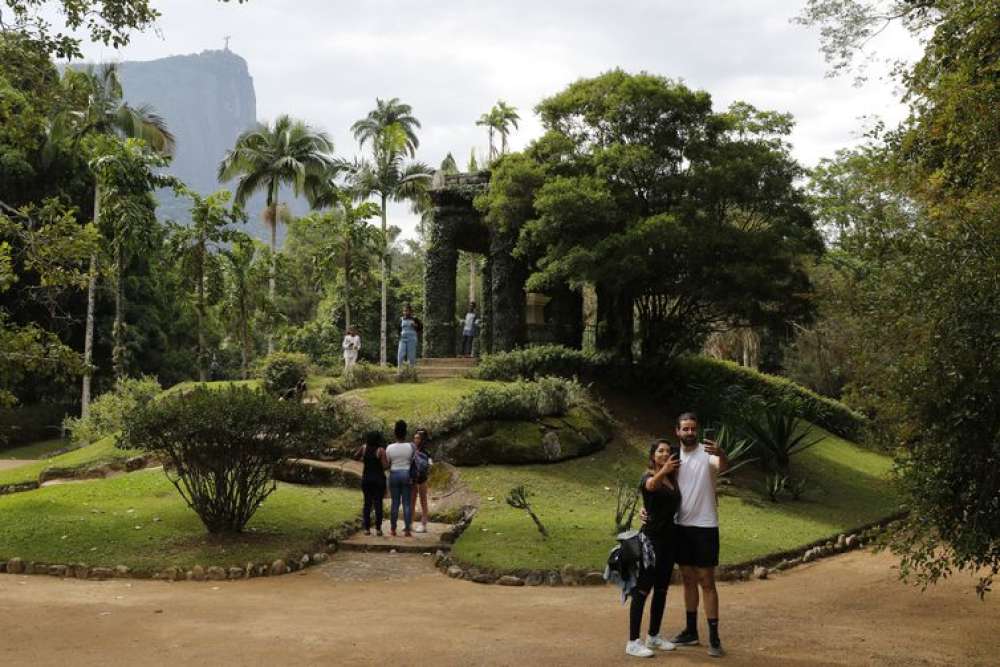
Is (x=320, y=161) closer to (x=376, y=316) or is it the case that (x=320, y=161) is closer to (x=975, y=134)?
(x=376, y=316)

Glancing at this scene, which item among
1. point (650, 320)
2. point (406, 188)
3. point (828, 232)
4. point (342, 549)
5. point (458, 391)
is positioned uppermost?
point (406, 188)

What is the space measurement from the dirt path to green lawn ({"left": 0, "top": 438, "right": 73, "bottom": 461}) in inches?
892

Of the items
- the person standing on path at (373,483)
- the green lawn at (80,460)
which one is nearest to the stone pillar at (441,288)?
the green lawn at (80,460)

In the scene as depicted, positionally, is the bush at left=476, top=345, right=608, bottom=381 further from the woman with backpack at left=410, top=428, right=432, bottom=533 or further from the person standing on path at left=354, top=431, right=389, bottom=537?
the person standing on path at left=354, top=431, right=389, bottom=537

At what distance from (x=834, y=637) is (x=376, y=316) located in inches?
1329

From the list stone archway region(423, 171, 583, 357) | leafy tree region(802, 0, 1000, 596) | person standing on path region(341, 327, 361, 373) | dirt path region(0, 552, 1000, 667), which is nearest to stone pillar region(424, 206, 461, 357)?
stone archway region(423, 171, 583, 357)

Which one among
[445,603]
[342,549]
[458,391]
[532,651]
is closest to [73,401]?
[458,391]

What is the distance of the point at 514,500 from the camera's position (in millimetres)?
11562

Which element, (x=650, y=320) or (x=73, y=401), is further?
(x=73, y=401)

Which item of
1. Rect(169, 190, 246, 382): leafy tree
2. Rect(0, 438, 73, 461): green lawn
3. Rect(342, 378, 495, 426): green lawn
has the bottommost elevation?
Rect(0, 438, 73, 461): green lawn

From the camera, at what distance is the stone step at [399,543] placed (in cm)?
1109

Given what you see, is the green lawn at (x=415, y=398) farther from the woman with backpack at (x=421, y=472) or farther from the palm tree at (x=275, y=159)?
the palm tree at (x=275, y=159)

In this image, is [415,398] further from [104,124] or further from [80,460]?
[104,124]

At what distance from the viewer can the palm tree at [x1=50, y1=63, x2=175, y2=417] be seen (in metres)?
29.4
